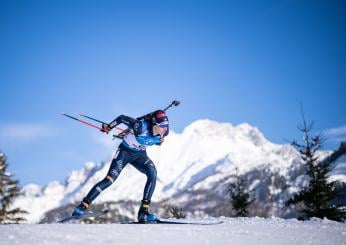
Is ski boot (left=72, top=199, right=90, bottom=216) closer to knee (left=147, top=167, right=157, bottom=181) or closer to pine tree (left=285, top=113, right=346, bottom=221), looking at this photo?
knee (left=147, top=167, right=157, bottom=181)

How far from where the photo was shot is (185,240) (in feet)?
17.4

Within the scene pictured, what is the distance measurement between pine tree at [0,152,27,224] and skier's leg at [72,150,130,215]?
20.5 metres

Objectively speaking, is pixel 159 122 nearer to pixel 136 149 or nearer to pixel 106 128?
pixel 136 149

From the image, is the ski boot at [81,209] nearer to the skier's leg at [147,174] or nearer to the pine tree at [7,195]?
the skier's leg at [147,174]

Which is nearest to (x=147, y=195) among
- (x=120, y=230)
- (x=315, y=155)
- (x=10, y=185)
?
(x=120, y=230)

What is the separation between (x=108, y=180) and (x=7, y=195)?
21.6 meters

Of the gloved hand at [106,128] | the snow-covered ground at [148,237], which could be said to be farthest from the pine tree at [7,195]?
the snow-covered ground at [148,237]

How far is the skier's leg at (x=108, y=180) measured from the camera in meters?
8.28

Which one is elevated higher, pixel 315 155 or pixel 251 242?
pixel 315 155

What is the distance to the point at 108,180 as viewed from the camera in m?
8.61

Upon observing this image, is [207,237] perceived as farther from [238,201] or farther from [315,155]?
[238,201]

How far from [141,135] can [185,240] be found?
4.12 meters

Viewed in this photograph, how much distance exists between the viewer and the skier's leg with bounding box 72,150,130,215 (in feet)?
27.2

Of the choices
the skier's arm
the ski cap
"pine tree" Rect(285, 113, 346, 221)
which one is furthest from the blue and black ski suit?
"pine tree" Rect(285, 113, 346, 221)
